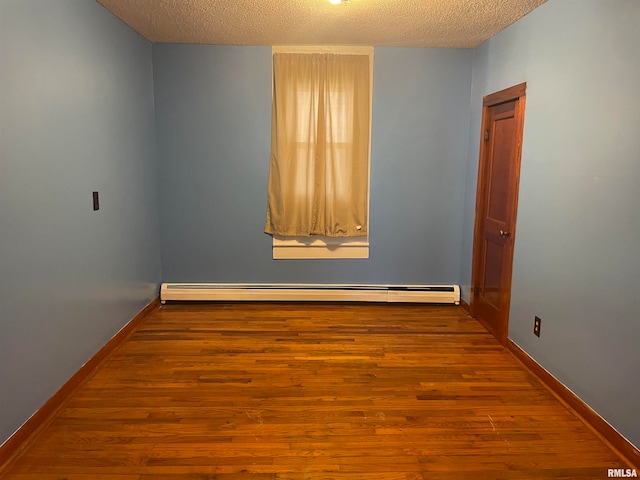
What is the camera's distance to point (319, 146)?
13.9 feet

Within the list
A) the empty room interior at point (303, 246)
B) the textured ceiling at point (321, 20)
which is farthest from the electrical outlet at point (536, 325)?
the textured ceiling at point (321, 20)

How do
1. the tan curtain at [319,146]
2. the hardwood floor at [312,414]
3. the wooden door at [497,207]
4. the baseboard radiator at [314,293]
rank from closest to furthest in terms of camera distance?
the hardwood floor at [312,414] < the wooden door at [497,207] < the tan curtain at [319,146] < the baseboard radiator at [314,293]

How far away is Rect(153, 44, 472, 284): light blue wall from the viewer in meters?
4.20

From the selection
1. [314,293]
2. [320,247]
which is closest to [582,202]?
[320,247]

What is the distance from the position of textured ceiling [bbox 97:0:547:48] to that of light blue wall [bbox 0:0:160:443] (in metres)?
0.34

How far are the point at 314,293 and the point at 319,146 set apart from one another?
1.39 m

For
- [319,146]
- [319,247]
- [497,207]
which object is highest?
[319,146]

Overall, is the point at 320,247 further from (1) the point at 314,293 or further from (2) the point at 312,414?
(2) the point at 312,414

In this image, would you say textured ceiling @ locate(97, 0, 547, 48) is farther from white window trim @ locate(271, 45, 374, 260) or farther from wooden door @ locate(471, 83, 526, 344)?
white window trim @ locate(271, 45, 374, 260)

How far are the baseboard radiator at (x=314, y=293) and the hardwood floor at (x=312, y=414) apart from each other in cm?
68

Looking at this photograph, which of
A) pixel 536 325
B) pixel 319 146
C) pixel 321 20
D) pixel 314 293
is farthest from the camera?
pixel 314 293

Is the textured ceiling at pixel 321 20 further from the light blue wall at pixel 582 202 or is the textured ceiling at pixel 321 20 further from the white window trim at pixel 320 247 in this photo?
the white window trim at pixel 320 247

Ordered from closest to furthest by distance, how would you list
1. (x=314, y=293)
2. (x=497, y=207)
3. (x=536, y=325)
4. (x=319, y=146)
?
(x=536, y=325) → (x=497, y=207) → (x=319, y=146) → (x=314, y=293)

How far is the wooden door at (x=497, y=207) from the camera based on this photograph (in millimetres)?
3373
